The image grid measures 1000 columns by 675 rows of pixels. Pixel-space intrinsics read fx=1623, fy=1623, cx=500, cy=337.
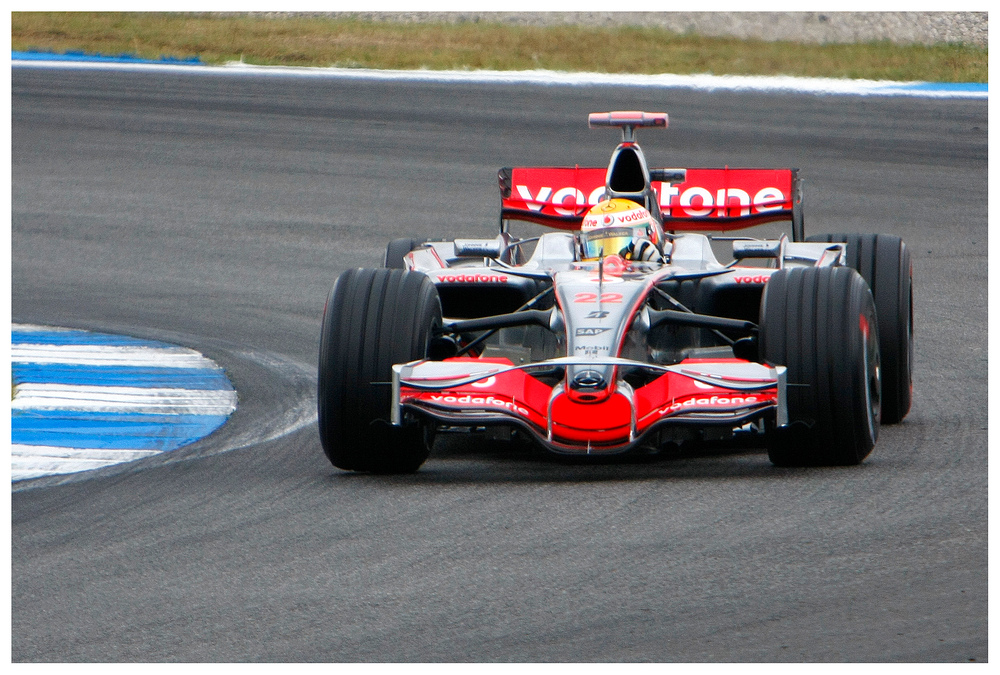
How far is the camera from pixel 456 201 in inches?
625

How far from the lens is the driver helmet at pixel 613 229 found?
7.92 meters

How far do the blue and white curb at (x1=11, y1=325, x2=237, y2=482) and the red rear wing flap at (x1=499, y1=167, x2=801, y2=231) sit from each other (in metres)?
2.03

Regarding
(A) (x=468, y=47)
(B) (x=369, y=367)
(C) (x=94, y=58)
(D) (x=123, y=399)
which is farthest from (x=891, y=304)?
(C) (x=94, y=58)

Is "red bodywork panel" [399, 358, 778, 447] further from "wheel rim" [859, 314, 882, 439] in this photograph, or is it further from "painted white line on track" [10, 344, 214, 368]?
"painted white line on track" [10, 344, 214, 368]

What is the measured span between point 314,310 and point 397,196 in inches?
185

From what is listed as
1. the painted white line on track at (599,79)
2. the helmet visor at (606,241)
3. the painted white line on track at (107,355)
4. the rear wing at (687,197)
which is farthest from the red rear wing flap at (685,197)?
the painted white line on track at (599,79)

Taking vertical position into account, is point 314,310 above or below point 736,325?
below

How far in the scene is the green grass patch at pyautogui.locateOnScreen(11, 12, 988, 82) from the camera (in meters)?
24.5

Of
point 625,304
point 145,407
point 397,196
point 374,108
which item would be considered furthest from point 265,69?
point 625,304

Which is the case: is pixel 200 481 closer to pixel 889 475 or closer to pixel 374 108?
pixel 889 475

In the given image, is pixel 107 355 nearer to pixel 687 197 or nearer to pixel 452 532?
pixel 687 197

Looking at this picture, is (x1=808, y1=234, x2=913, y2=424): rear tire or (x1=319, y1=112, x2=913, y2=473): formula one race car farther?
(x1=808, y1=234, x2=913, y2=424): rear tire

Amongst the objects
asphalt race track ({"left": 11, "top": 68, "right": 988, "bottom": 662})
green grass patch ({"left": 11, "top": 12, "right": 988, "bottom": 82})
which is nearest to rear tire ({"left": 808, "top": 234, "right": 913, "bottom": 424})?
asphalt race track ({"left": 11, "top": 68, "right": 988, "bottom": 662})

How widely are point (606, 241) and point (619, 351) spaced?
1197mm
